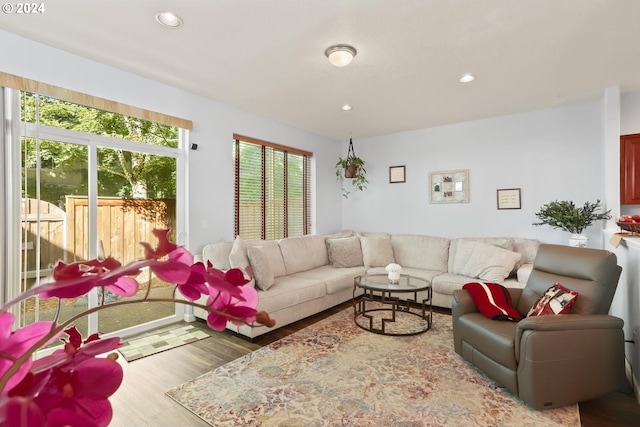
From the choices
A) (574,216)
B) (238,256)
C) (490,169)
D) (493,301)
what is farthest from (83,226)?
(574,216)

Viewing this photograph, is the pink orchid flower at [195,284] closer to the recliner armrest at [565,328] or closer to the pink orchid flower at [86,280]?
the pink orchid flower at [86,280]

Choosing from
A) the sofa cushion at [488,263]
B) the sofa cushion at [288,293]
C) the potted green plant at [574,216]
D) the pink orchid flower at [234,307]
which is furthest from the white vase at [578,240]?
the pink orchid flower at [234,307]

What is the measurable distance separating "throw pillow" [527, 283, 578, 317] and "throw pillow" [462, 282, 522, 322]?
0.16 metres

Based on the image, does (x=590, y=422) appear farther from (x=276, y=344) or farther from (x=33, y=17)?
(x=33, y=17)

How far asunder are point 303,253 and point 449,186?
8.17ft

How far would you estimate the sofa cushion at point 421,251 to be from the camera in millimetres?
4566

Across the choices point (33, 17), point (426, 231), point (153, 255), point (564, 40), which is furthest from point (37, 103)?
point (426, 231)

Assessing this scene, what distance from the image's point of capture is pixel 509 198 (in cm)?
447

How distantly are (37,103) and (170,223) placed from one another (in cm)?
158

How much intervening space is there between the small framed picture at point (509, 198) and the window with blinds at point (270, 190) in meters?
2.97

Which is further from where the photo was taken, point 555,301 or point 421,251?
point 421,251

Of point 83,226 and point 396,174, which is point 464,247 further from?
point 83,226

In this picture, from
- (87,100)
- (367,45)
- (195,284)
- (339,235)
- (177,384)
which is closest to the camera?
(195,284)

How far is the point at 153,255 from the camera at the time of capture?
13.9 inches
